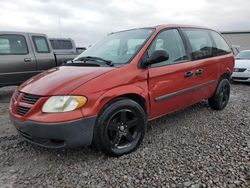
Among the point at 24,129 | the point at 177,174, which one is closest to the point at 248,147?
the point at 177,174

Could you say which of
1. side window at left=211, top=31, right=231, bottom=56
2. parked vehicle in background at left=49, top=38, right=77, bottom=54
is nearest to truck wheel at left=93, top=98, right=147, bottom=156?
side window at left=211, top=31, right=231, bottom=56

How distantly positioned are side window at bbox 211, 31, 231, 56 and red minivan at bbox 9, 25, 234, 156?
575 mm

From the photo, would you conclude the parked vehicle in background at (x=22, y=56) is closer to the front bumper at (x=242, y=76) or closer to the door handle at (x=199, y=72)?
the door handle at (x=199, y=72)

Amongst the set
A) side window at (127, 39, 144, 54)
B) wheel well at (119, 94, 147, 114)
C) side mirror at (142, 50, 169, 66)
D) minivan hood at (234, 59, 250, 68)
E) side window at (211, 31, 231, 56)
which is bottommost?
minivan hood at (234, 59, 250, 68)

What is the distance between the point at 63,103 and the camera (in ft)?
9.58

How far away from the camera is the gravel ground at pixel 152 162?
284 centimetres

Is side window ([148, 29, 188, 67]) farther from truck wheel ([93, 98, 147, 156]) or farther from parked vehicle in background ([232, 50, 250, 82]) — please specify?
parked vehicle in background ([232, 50, 250, 82])

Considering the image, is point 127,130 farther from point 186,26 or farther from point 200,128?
point 186,26

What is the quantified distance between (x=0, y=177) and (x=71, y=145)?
0.87m

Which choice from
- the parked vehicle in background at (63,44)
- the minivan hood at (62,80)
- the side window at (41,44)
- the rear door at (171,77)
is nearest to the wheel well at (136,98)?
the rear door at (171,77)

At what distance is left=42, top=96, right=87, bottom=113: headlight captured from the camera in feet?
9.56

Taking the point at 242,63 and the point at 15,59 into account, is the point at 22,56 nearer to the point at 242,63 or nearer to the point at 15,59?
the point at 15,59

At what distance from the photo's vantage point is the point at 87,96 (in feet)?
9.72

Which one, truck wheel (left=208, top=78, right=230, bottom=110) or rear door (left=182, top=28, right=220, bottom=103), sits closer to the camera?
rear door (left=182, top=28, right=220, bottom=103)
